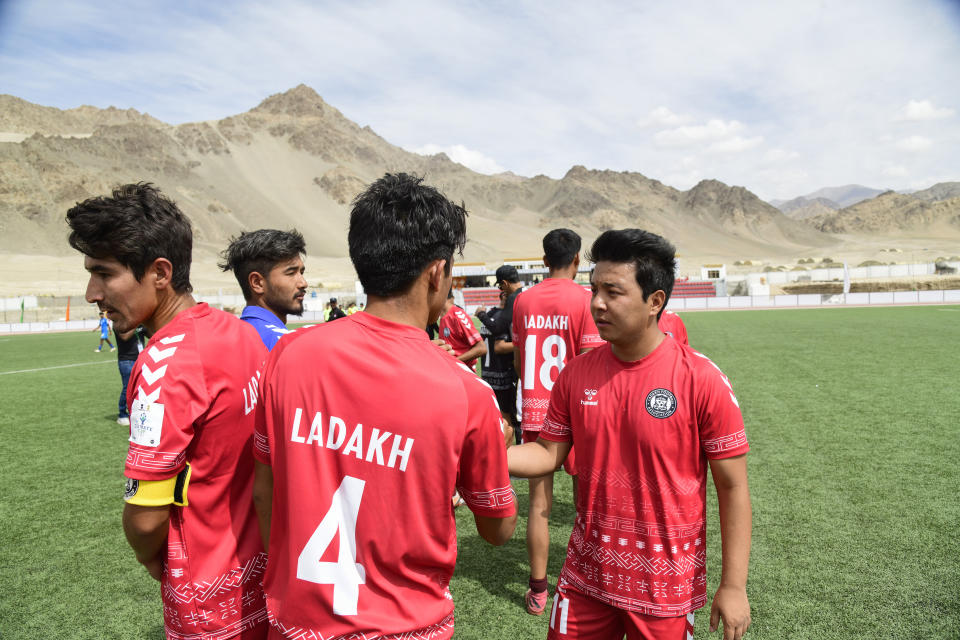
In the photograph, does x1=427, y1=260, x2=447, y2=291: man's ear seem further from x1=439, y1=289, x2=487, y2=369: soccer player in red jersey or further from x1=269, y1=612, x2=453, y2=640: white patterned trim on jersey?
x1=439, y1=289, x2=487, y2=369: soccer player in red jersey

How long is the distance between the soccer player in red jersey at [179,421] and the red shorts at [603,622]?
117 cm

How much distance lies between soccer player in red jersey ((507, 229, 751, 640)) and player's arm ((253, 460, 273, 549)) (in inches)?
35.5

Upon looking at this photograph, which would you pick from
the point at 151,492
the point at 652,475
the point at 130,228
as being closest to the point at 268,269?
the point at 130,228

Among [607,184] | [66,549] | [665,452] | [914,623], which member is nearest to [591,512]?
[665,452]

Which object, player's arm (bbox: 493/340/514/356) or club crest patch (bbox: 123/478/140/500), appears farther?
player's arm (bbox: 493/340/514/356)

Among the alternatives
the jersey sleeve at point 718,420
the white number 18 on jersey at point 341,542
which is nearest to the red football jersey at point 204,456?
the white number 18 on jersey at point 341,542

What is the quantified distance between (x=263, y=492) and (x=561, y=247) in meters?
3.10

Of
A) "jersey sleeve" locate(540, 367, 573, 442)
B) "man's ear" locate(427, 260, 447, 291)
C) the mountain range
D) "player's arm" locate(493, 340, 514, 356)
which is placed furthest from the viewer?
the mountain range

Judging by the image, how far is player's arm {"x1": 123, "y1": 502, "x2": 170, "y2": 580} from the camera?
5.89ft

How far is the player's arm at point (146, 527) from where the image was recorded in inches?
70.7

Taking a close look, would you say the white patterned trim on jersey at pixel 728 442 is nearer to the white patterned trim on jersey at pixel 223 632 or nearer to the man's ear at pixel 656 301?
the man's ear at pixel 656 301

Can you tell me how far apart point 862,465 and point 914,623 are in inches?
131

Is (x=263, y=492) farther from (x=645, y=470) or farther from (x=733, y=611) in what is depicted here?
(x=733, y=611)

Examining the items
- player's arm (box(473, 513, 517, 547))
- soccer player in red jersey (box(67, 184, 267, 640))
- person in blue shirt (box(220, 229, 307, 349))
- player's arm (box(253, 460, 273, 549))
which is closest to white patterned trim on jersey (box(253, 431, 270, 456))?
player's arm (box(253, 460, 273, 549))
